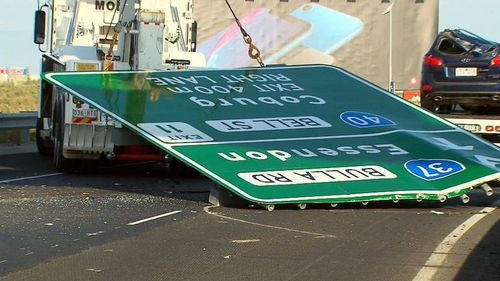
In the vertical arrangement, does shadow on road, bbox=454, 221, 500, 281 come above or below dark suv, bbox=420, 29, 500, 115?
below

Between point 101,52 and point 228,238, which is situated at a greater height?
point 101,52

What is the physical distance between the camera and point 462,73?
49.6 ft

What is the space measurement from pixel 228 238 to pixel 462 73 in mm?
6358

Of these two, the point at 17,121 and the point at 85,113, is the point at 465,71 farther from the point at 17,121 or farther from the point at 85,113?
the point at 17,121

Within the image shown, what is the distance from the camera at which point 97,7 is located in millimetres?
20391

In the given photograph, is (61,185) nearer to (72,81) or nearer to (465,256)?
(72,81)

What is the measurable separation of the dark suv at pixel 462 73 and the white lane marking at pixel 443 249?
110 inches

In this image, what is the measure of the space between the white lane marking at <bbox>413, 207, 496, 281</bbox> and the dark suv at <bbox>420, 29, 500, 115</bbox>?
280 cm

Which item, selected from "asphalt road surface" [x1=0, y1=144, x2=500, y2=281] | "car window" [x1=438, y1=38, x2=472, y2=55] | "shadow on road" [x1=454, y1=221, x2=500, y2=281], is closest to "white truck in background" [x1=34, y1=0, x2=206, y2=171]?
"asphalt road surface" [x1=0, y1=144, x2=500, y2=281]

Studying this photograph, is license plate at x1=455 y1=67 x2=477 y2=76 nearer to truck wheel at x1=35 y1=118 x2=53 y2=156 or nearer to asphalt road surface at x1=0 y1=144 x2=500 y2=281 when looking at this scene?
asphalt road surface at x1=0 y1=144 x2=500 y2=281

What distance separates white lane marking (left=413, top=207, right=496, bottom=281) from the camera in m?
8.34

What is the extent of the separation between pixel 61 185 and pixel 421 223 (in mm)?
6569

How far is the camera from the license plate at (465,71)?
15021mm

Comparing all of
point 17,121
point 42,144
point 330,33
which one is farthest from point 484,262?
point 330,33
